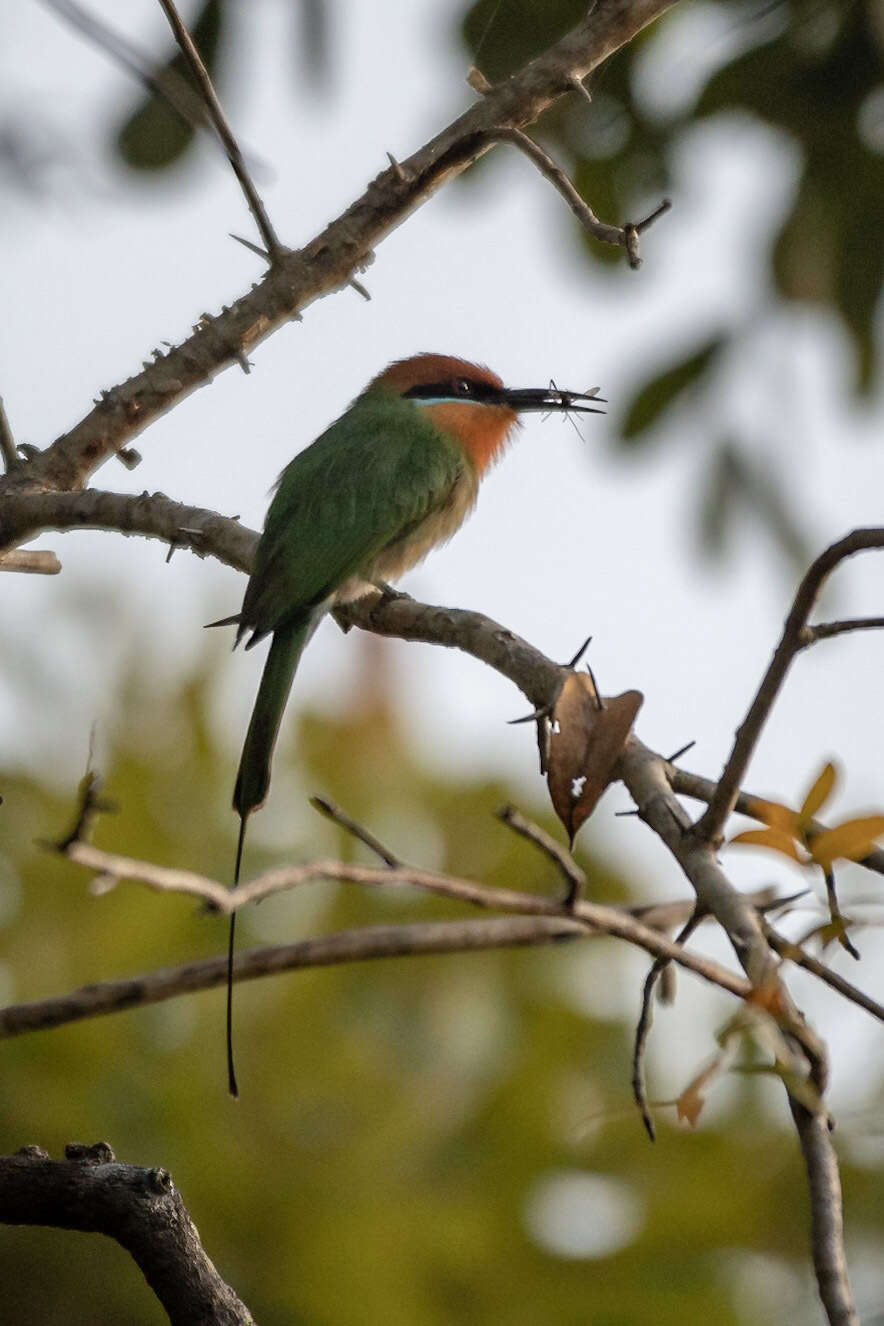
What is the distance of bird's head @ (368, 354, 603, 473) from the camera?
12.1 feet

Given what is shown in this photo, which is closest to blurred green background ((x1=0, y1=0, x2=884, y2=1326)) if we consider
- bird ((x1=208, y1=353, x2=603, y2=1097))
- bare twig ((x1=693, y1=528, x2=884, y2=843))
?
bird ((x1=208, y1=353, x2=603, y2=1097))

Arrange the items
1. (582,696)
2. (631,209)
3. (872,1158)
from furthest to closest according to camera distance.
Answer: (872,1158) < (631,209) < (582,696)

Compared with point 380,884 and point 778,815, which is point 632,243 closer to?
point 778,815

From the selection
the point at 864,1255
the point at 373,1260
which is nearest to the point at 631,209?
the point at 373,1260

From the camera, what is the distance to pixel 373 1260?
4.50m

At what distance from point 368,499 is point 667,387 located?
0.68m

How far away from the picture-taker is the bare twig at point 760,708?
1311mm

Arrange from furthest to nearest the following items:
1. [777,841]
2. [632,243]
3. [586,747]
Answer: [632,243] → [586,747] → [777,841]

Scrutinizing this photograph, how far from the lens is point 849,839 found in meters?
1.26

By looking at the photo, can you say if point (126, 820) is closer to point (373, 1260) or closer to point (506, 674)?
point (373, 1260)

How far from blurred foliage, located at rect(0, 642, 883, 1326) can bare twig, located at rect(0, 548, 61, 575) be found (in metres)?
2.75

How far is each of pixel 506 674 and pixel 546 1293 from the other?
3426 millimetres

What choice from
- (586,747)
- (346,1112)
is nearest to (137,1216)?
(586,747)

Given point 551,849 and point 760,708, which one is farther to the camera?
point 760,708
